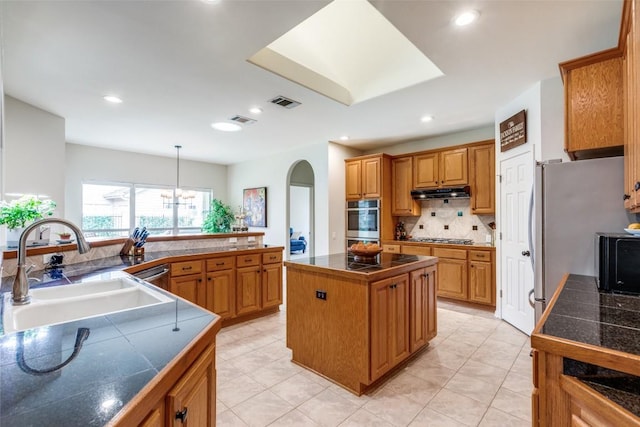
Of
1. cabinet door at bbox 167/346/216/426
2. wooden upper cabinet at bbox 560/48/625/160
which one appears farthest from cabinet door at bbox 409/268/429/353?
cabinet door at bbox 167/346/216/426

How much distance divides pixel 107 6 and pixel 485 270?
4.55 m

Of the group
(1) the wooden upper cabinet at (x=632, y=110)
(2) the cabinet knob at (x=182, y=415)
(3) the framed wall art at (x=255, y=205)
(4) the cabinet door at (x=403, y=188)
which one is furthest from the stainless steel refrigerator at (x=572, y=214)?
(3) the framed wall art at (x=255, y=205)

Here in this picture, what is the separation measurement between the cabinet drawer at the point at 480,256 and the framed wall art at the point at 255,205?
405 cm

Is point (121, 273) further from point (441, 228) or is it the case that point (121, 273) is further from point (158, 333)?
point (441, 228)

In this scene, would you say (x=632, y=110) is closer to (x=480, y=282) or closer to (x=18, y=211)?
(x=480, y=282)

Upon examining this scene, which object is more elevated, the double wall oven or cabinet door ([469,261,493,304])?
the double wall oven

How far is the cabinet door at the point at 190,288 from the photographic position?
10.1 feet

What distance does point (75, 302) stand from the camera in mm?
1500

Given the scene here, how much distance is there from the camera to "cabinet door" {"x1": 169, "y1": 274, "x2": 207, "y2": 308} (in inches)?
121

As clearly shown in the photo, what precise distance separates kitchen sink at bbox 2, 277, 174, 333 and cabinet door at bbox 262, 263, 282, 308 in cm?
200

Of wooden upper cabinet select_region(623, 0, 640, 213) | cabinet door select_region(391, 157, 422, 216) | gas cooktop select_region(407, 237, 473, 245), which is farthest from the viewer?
cabinet door select_region(391, 157, 422, 216)

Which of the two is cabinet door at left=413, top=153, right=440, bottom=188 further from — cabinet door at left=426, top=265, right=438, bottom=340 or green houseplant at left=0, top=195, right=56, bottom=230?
green houseplant at left=0, top=195, right=56, bottom=230

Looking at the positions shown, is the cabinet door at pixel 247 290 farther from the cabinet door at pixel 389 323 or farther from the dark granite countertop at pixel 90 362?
the dark granite countertop at pixel 90 362

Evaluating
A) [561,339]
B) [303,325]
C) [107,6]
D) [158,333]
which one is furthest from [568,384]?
[107,6]
